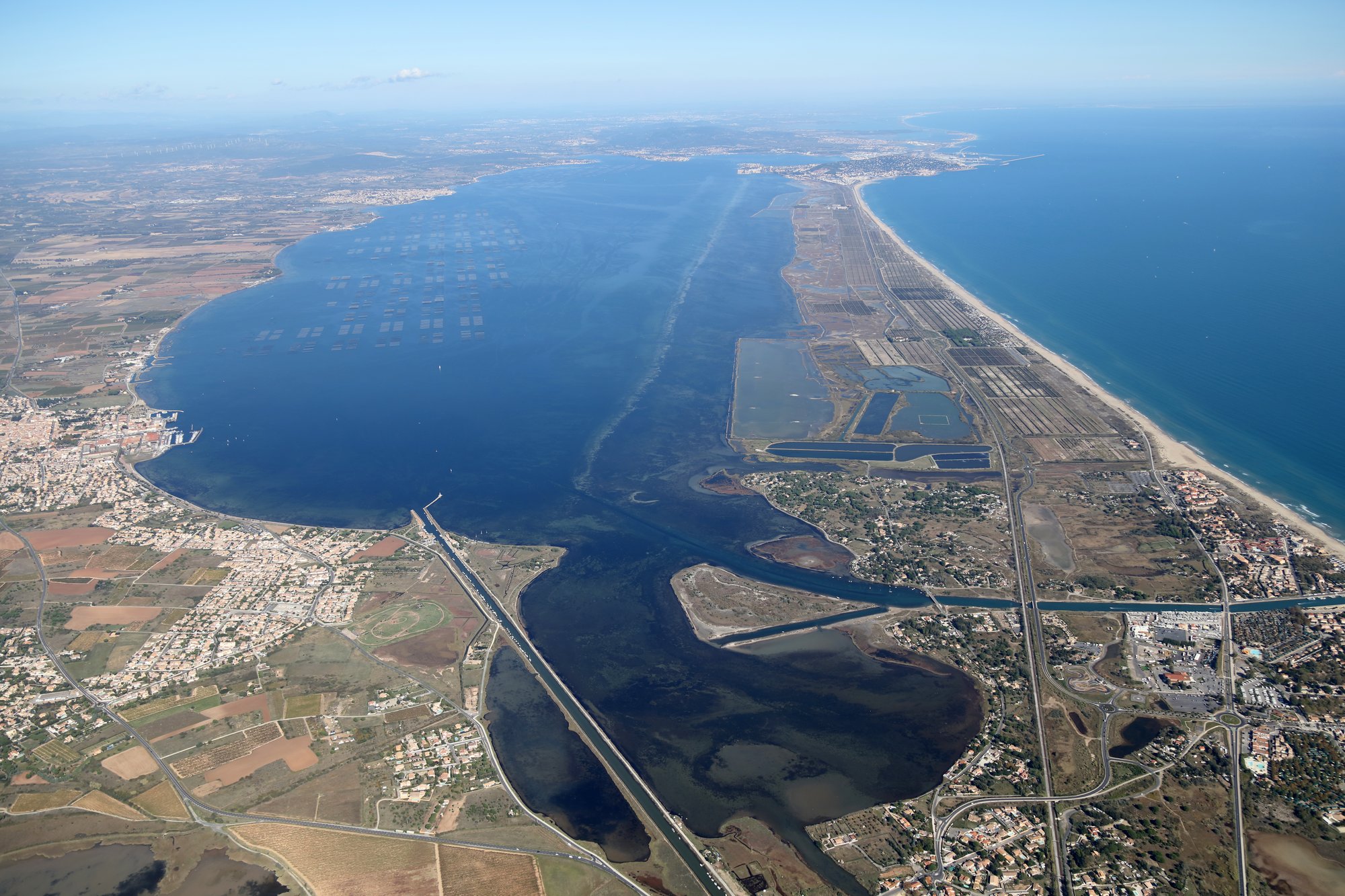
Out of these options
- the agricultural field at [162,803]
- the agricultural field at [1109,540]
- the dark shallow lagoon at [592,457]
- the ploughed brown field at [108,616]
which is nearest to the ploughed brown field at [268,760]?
the agricultural field at [162,803]

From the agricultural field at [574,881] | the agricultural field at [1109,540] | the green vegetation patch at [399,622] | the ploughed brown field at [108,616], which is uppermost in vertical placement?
the agricultural field at [1109,540]

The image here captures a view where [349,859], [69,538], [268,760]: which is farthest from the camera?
[69,538]

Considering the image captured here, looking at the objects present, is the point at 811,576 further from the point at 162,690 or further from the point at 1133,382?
the point at 1133,382

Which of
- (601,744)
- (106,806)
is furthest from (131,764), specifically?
(601,744)

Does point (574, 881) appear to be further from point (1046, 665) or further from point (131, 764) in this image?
point (1046, 665)

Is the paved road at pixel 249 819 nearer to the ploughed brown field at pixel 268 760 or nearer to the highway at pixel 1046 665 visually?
the ploughed brown field at pixel 268 760

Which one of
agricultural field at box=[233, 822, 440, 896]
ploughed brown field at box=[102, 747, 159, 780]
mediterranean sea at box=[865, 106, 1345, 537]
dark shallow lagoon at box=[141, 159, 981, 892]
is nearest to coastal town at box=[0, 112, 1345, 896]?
ploughed brown field at box=[102, 747, 159, 780]
